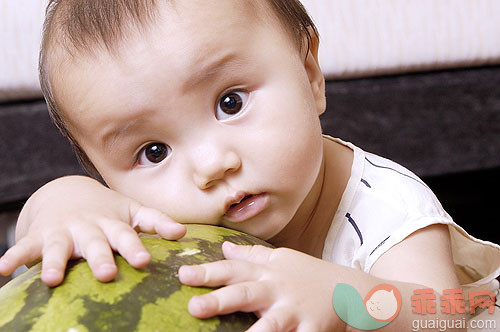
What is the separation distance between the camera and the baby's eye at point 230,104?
1.20 meters

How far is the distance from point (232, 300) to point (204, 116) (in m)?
0.41

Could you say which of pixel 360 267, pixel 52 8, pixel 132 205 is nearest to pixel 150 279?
pixel 132 205

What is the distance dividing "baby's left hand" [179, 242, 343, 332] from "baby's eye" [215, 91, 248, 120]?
0.30 metres

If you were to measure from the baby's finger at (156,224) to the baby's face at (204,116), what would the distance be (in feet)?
0.33

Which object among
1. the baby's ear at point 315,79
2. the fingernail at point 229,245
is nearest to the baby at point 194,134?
the fingernail at point 229,245

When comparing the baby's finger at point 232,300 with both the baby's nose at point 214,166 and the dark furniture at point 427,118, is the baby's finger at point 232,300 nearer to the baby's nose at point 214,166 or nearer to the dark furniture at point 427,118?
the baby's nose at point 214,166

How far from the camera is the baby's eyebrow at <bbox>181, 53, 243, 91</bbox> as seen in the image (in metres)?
1.15

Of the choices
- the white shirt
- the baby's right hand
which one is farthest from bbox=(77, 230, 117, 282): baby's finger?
the white shirt

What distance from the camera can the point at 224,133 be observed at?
116cm

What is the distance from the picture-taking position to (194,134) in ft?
3.80

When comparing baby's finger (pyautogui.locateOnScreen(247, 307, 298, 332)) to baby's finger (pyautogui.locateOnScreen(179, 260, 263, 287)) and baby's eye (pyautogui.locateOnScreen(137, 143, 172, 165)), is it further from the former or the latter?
baby's eye (pyautogui.locateOnScreen(137, 143, 172, 165))

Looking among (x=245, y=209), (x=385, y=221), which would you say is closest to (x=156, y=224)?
(x=245, y=209)

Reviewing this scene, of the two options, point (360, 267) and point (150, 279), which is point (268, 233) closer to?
point (360, 267)

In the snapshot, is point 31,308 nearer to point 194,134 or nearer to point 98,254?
point 98,254
